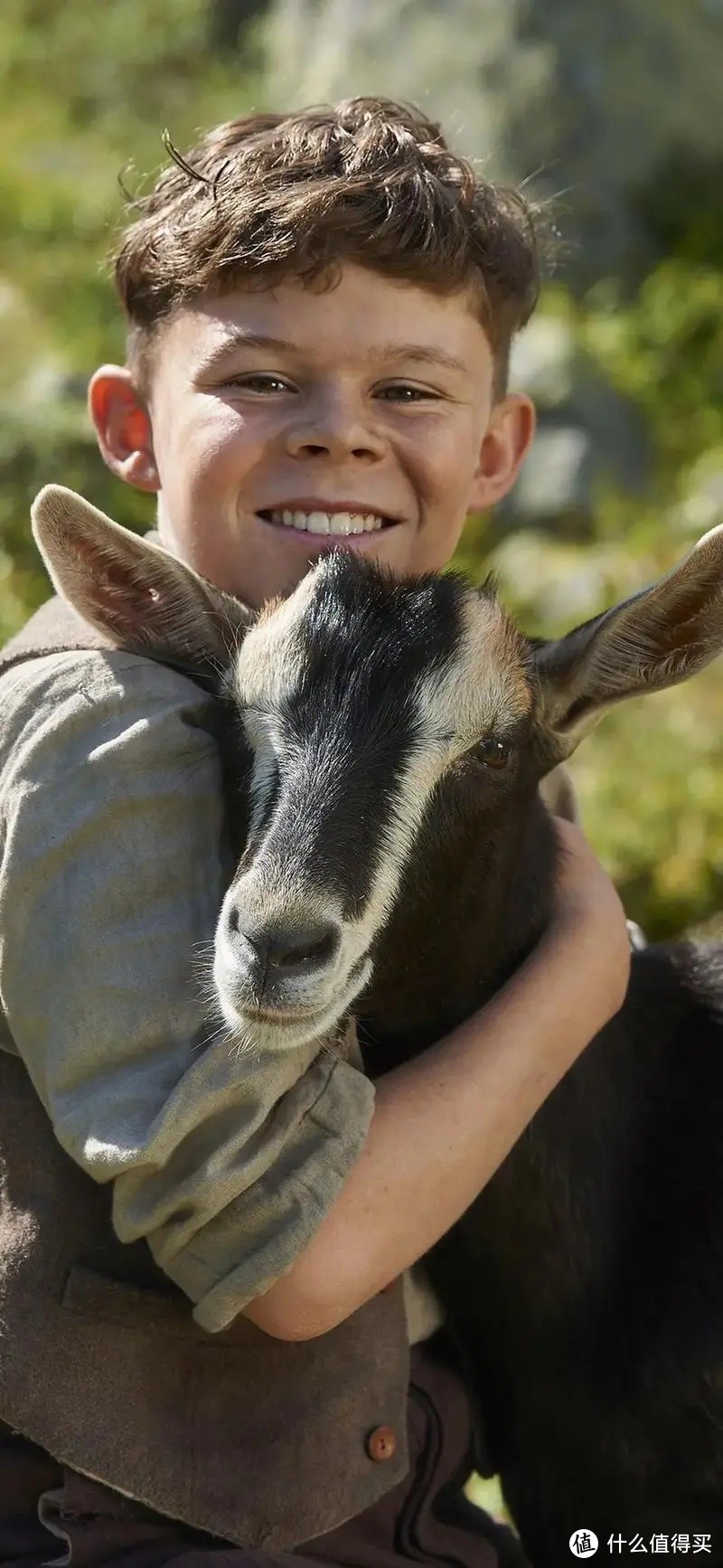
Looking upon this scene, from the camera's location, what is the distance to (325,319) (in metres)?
3.03

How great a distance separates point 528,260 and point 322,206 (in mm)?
714

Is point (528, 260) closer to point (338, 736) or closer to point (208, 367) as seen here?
point (208, 367)

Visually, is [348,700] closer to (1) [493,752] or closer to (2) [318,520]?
(1) [493,752]

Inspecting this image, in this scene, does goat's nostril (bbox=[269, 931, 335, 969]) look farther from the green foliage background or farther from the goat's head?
the green foliage background

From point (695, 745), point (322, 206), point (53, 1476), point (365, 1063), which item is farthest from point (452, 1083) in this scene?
point (695, 745)

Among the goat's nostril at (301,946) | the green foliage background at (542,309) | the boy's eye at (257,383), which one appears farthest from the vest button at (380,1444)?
the green foliage background at (542,309)

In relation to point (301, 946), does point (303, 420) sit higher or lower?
higher

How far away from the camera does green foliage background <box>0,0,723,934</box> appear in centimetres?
732

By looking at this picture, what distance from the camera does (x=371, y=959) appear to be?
259cm

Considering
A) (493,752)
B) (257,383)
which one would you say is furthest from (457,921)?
(257,383)

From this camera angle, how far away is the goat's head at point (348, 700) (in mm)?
2324

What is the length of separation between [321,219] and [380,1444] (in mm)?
2142

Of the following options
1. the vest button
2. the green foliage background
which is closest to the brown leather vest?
the vest button

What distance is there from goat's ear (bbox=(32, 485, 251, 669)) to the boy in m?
0.11
